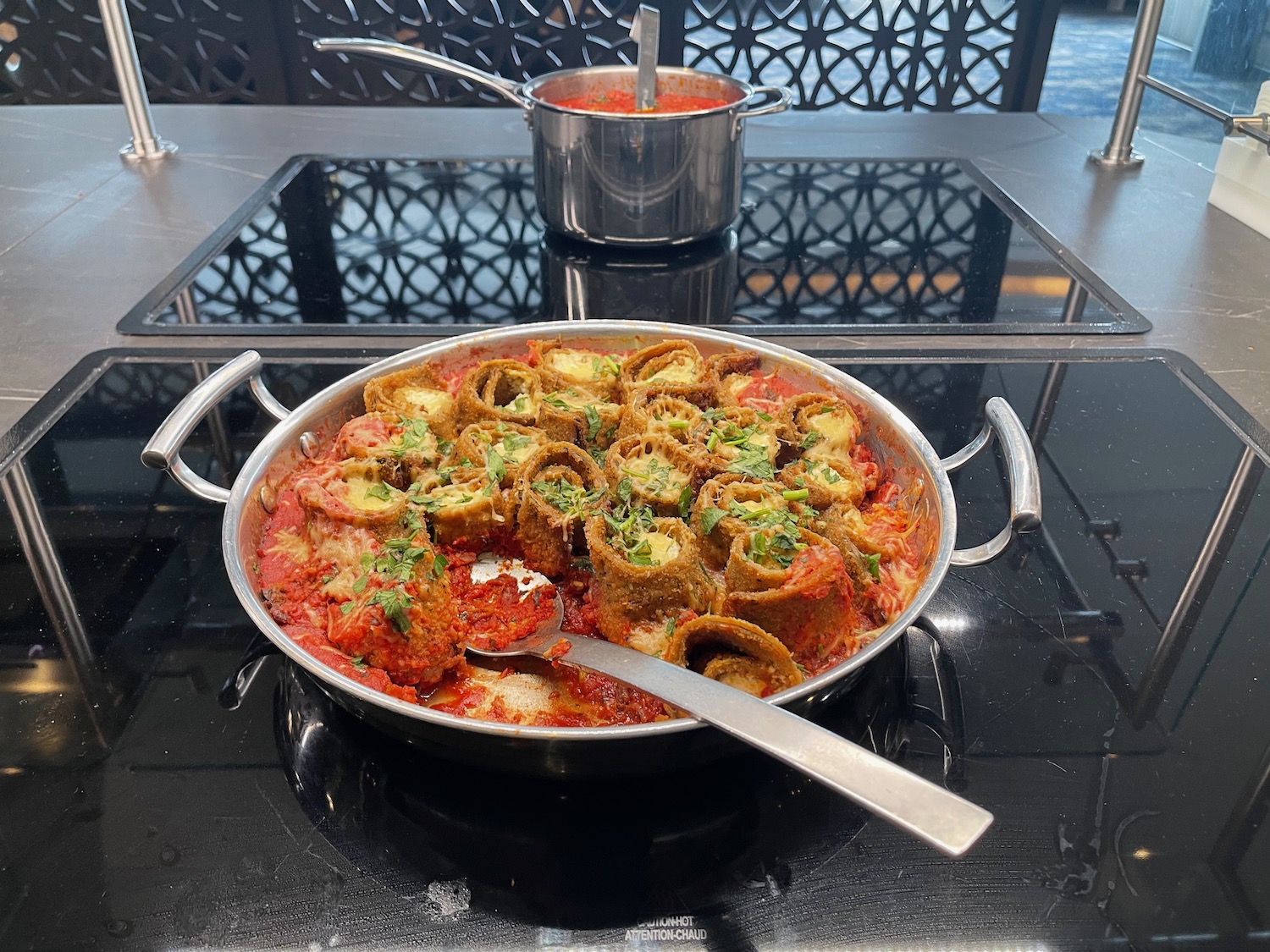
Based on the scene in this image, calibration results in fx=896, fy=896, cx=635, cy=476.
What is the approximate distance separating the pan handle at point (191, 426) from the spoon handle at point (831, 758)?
2.22 ft

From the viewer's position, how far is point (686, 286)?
222 centimetres

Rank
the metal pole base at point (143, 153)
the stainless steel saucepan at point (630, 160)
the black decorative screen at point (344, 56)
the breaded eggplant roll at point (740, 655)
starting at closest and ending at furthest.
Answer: the breaded eggplant roll at point (740, 655) → the stainless steel saucepan at point (630, 160) → the metal pole base at point (143, 153) → the black decorative screen at point (344, 56)

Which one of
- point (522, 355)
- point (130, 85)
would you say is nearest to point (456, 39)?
point (130, 85)

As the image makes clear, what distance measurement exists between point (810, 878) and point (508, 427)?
0.80 meters

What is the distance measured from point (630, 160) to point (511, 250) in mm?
480

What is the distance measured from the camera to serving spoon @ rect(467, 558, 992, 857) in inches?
29.5

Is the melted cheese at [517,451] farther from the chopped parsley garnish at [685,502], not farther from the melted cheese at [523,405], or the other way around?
the chopped parsley garnish at [685,502]

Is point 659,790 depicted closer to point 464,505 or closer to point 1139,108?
point 464,505

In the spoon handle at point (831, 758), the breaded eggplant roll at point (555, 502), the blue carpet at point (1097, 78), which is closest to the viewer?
the spoon handle at point (831, 758)

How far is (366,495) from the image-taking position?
1.30 metres

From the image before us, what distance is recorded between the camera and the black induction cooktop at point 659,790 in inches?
36.1

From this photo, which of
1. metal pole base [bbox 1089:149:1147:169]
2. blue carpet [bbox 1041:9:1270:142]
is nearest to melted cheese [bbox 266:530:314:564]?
metal pole base [bbox 1089:149:1147:169]

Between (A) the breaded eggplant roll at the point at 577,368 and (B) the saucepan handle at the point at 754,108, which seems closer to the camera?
(A) the breaded eggplant roll at the point at 577,368

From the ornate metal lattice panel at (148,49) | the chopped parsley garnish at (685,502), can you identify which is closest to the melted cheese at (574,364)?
the chopped parsley garnish at (685,502)
